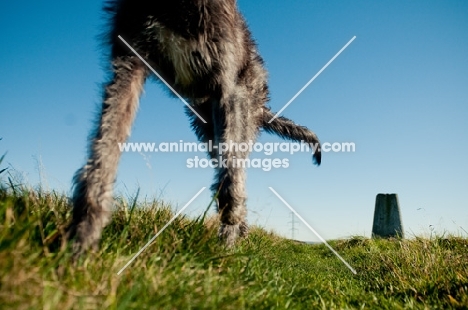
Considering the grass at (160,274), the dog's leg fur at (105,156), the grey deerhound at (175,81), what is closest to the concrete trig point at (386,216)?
the grass at (160,274)

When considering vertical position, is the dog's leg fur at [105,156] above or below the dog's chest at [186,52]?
below

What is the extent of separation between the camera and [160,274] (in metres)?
2.13

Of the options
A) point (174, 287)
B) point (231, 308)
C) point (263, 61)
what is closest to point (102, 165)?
point (174, 287)

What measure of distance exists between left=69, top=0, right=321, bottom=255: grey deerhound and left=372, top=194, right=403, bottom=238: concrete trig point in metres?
9.90

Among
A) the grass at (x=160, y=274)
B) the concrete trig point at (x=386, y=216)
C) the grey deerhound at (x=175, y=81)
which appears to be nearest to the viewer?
the grass at (x=160, y=274)

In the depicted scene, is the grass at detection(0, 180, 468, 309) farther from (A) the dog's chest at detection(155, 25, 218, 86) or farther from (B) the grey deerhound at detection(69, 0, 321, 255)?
(A) the dog's chest at detection(155, 25, 218, 86)

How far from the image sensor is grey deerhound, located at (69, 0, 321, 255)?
2436 millimetres

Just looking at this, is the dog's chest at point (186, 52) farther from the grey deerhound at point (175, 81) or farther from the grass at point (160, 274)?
the grass at point (160, 274)

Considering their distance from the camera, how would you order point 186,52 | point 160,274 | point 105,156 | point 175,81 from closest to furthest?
point 160,274 → point 105,156 → point 186,52 → point 175,81

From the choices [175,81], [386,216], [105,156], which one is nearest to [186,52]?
[175,81]

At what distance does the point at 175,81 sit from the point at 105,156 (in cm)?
123

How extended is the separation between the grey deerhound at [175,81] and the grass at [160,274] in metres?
0.26

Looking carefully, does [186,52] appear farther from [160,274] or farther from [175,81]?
[160,274]

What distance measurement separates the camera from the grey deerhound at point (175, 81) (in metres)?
2.44
